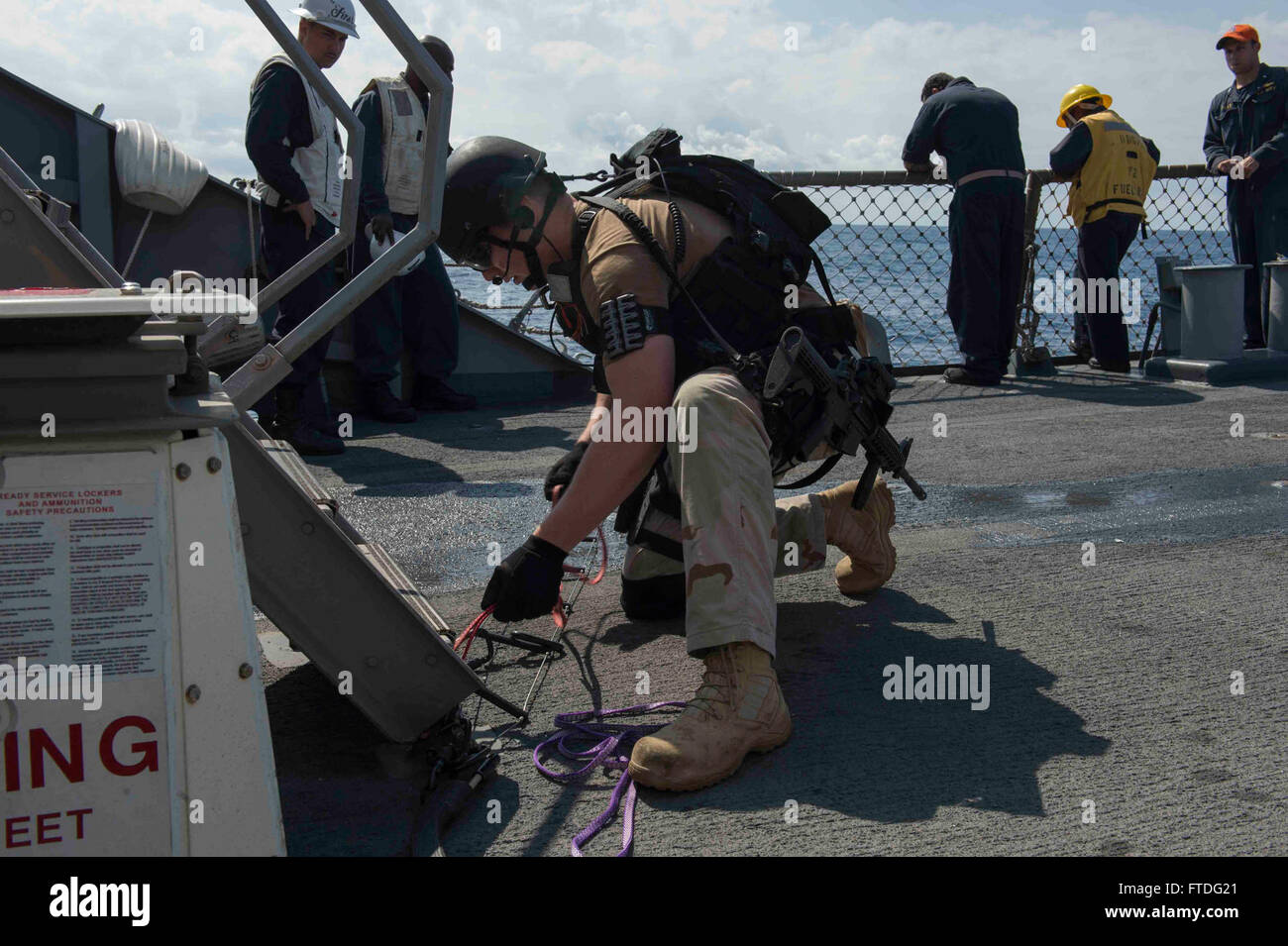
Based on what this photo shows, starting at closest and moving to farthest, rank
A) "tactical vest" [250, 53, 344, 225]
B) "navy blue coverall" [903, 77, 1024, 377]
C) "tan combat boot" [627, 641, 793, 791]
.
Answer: "tan combat boot" [627, 641, 793, 791]
"tactical vest" [250, 53, 344, 225]
"navy blue coverall" [903, 77, 1024, 377]

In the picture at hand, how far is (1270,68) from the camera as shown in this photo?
758 centimetres

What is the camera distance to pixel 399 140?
6.07 meters

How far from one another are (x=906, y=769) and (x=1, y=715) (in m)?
1.49

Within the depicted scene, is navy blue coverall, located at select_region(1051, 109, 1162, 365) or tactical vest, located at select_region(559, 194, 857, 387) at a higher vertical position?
navy blue coverall, located at select_region(1051, 109, 1162, 365)

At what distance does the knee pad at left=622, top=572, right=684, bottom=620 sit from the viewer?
304 centimetres

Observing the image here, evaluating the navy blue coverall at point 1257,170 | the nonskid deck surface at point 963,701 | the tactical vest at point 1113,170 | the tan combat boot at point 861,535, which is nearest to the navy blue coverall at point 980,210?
the tactical vest at point 1113,170

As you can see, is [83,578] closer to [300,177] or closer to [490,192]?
[490,192]

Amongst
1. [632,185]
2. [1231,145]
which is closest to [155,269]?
[632,185]
